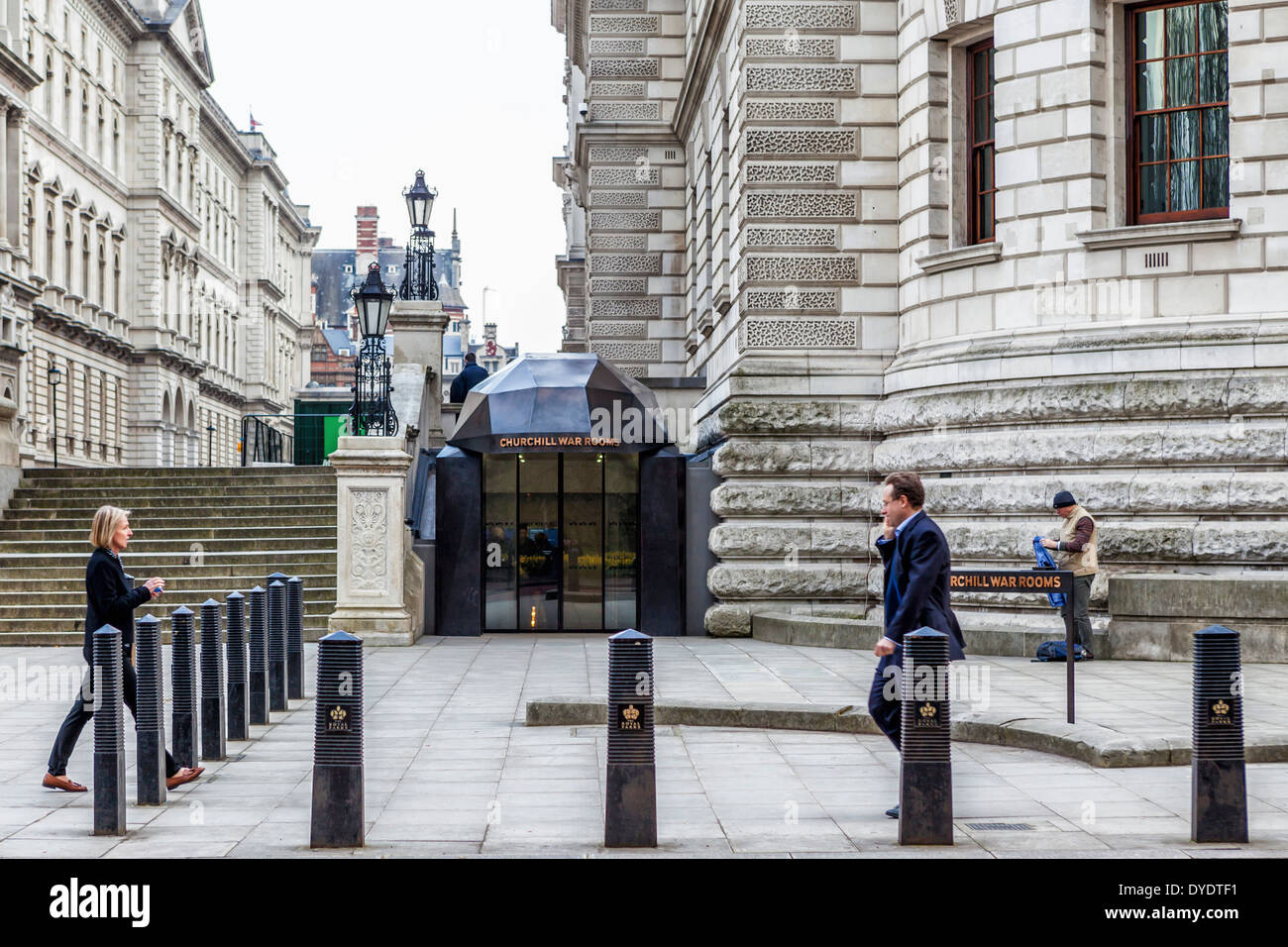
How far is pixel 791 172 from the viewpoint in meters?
19.7

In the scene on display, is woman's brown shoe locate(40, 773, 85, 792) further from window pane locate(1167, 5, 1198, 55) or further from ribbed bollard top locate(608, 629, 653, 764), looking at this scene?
window pane locate(1167, 5, 1198, 55)

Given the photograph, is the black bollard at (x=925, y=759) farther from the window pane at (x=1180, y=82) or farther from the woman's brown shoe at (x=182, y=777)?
the window pane at (x=1180, y=82)

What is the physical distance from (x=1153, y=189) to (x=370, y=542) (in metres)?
9.61

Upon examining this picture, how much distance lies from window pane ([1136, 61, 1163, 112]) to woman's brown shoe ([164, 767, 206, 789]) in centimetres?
1194

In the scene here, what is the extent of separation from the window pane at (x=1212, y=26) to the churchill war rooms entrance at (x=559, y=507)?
8034 mm

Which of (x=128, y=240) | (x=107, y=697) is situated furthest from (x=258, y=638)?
(x=128, y=240)

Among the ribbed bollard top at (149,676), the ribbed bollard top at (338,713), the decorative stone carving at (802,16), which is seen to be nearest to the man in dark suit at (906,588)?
the ribbed bollard top at (338,713)

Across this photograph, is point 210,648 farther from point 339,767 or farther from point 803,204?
point 803,204

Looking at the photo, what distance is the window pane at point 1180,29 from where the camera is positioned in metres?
16.4
